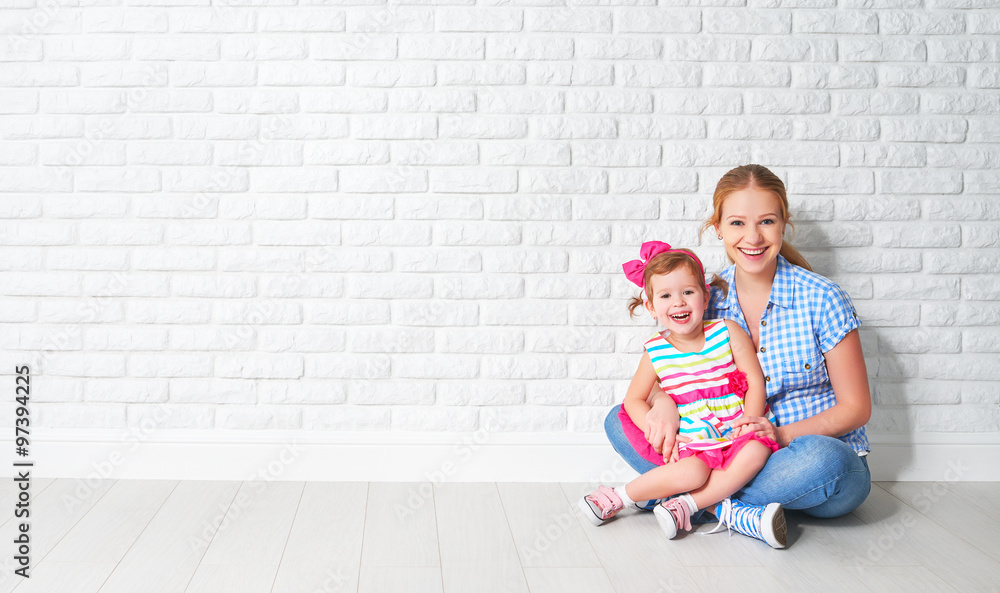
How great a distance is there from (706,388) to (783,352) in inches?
9.4

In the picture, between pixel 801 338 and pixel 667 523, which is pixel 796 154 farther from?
pixel 667 523

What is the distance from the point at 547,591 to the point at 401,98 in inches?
55.5

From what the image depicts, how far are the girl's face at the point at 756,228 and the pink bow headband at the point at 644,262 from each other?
0.12m

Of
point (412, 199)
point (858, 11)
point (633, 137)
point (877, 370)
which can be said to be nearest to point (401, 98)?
point (412, 199)

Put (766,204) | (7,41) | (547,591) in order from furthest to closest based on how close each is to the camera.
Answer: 1. (7,41)
2. (766,204)
3. (547,591)

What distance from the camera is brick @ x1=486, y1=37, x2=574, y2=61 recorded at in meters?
2.12

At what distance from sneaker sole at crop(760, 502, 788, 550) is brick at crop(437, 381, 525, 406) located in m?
0.77

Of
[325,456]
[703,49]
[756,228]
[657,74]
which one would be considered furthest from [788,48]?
[325,456]

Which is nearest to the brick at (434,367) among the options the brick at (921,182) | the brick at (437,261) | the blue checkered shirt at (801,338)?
the brick at (437,261)

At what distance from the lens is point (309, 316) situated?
214 centimetres

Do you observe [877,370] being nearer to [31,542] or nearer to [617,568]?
[617,568]

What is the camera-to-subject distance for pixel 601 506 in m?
1.81

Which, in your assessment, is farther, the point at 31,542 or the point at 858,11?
the point at 858,11

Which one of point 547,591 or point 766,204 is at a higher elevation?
point 766,204
